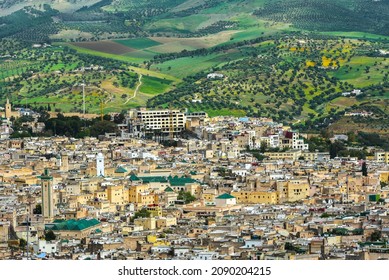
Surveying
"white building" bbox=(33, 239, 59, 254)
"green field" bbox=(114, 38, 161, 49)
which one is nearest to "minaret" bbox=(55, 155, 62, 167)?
"white building" bbox=(33, 239, 59, 254)

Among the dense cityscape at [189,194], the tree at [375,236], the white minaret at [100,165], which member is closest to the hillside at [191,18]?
the dense cityscape at [189,194]

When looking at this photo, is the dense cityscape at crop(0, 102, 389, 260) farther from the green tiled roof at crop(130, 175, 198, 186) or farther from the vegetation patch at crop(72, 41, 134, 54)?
the vegetation patch at crop(72, 41, 134, 54)

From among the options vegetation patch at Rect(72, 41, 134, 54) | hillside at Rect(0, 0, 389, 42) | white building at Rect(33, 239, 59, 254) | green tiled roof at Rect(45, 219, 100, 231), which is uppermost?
hillside at Rect(0, 0, 389, 42)

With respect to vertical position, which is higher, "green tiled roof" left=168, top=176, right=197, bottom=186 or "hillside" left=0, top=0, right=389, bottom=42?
"hillside" left=0, top=0, right=389, bottom=42

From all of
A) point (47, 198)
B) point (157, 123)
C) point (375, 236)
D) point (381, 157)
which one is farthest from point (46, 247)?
point (157, 123)

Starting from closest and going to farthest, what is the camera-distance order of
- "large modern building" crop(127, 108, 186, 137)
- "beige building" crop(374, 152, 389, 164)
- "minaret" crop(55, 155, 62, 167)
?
"minaret" crop(55, 155, 62, 167) → "beige building" crop(374, 152, 389, 164) → "large modern building" crop(127, 108, 186, 137)

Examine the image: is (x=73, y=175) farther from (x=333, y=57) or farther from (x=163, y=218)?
(x=333, y=57)
